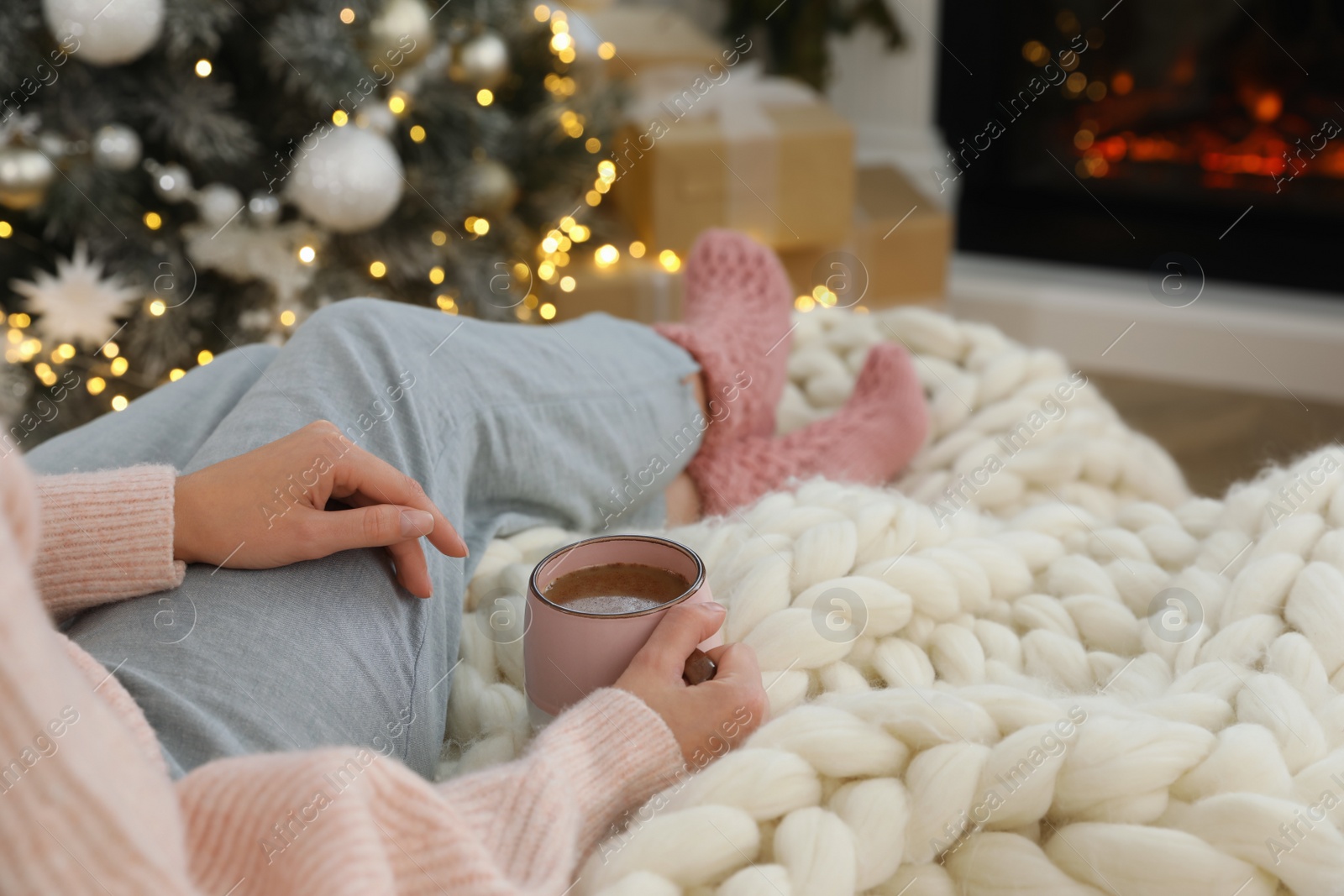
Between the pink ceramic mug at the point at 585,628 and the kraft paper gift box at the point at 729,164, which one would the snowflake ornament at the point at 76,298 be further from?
the pink ceramic mug at the point at 585,628

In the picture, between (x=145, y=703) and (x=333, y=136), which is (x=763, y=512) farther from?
(x=333, y=136)

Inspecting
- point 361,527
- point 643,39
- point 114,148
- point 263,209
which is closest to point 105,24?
point 114,148

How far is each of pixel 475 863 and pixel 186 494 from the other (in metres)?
0.29

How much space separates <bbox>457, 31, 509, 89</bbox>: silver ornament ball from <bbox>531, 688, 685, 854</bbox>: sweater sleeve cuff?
1.08 meters

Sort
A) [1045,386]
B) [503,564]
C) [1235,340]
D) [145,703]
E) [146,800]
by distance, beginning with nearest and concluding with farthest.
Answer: [146,800] → [145,703] → [503,564] → [1045,386] → [1235,340]

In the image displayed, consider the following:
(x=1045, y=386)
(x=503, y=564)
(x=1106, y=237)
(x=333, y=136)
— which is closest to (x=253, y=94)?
(x=333, y=136)

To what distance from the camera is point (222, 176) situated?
1.30 m

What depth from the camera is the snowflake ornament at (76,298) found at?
3.96ft

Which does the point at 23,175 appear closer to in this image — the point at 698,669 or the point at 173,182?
the point at 173,182

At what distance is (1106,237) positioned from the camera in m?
2.06

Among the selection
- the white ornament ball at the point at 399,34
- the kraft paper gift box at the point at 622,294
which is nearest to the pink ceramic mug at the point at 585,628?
the white ornament ball at the point at 399,34

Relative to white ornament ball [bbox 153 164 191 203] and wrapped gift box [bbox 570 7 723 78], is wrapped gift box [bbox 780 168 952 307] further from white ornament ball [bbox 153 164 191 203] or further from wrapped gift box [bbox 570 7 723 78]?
white ornament ball [bbox 153 164 191 203]

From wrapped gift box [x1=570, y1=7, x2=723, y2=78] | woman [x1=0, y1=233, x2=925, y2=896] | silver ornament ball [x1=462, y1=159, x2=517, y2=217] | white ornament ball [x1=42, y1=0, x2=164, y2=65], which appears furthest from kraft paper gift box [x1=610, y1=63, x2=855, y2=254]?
woman [x1=0, y1=233, x2=925, y2=896]

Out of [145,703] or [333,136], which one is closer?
[145,703]
